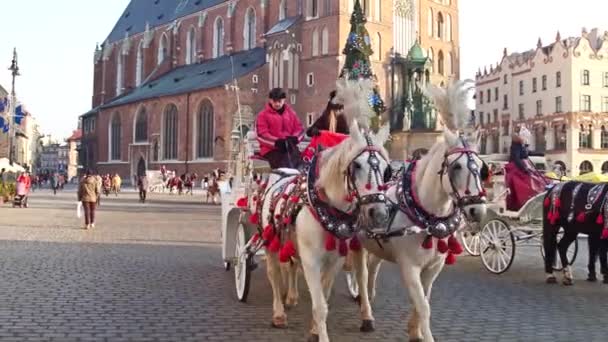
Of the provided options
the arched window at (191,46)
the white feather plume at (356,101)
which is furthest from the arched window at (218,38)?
the white feather plume at (356,101)

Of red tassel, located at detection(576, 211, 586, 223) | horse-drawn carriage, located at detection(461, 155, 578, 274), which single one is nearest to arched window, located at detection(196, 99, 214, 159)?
horse-drawn carriage, located at detection(461, 155, 578, 274)

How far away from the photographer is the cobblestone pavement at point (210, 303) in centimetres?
552

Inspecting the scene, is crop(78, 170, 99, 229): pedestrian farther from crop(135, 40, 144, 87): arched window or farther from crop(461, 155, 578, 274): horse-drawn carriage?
crop(135, 40, 144, 87): arched window

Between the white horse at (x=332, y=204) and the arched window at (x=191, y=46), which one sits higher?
the arched window at (x=191, y=46)

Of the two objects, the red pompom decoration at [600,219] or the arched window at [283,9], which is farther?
the arched window at [283,9]

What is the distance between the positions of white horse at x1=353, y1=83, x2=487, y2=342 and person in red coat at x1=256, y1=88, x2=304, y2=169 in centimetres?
162

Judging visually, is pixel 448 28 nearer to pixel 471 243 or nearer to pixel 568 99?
pixel 568 99

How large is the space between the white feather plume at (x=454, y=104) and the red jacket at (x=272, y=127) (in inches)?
76.5

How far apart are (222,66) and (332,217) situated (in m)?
49.6

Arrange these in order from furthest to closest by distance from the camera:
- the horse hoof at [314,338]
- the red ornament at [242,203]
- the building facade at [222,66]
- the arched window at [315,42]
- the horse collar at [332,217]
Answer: the building facade at [222,66]
the arched window at [315,42]
the red ornament at [242,203]
the horse hoof at [314,338]
the horse collar at [332,217]

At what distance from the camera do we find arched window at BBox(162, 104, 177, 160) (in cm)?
5434

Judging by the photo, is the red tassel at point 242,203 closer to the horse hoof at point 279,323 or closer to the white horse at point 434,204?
the horse hoof at point 279,323

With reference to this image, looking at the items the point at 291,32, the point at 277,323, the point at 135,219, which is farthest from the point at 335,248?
the point at 291,32

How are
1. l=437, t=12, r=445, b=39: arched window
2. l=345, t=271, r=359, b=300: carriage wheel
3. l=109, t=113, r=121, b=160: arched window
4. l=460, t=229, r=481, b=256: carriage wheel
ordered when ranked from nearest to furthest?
l=345, t=271, r=359, b=300: carriage wheel, l=460, t=229, r=481, b=256: carriage wheel, l=437, t=12, r=445, b=39: arched window, l=109, t=113, r=121, b=160: arched window
